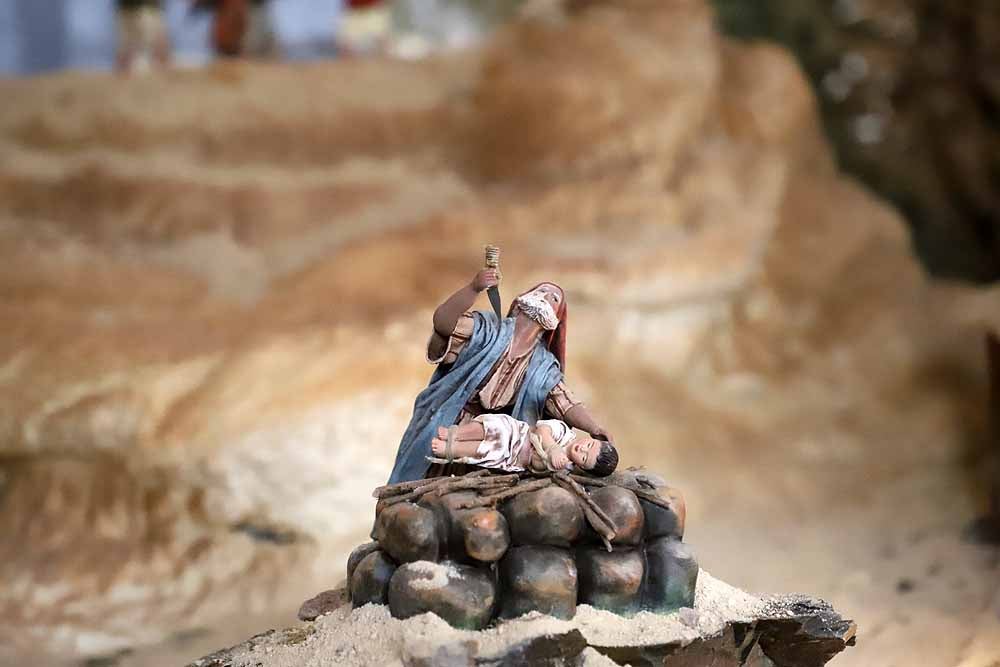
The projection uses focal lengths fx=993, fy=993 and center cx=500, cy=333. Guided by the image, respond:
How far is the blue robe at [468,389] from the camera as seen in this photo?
2.90 metres

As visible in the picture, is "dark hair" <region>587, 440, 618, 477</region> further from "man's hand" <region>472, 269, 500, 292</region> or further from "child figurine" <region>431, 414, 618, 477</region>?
"man's hand" <region>472, 269, 500, 292</region>

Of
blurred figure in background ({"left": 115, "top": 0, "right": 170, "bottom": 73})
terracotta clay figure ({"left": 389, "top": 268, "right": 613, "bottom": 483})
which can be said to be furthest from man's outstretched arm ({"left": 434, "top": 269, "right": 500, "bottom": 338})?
blurred figure in background ({"left": 115, "top": 0, "right": 170, "bottom": 73})

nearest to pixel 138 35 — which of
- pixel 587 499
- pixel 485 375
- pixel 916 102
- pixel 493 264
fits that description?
pixel 493 264

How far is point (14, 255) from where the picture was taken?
221 inches

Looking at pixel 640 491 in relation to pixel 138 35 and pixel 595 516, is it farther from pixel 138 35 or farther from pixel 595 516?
pixel 138 35

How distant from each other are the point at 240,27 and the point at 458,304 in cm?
→ 473

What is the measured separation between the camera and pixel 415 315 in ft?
18.1

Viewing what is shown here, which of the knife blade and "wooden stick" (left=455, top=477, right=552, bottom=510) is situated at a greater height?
the knife blade

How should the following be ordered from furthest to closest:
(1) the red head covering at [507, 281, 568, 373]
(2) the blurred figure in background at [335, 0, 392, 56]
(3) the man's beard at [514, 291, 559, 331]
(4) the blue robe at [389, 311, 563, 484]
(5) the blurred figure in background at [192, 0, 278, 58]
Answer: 1. (2) the blurred figure in background at [335, 0, 392, 56]
2. (5) the blurred figure in background at [192, 0, 278, 58]
3. (1) the red head covering at [507, 281, 568, 373]
4. (3) the man's beard at [514, 291, 559, 331]
5. (4) the blue robe at [389, 311, 563, 484]

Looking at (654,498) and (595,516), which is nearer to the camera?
(595,516)

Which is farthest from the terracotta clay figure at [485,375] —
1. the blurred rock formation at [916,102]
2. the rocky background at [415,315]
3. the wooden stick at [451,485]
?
the blurred rock formation at [916,102]

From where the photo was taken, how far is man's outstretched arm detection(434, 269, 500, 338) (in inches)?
114

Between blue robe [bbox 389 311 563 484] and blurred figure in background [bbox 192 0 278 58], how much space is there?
4.63 metres

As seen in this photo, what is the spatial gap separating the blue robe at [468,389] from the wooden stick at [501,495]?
26 centimetres
